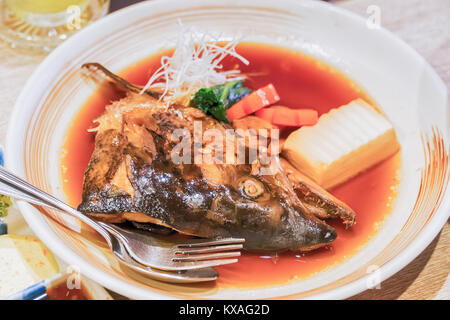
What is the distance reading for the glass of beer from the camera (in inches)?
127

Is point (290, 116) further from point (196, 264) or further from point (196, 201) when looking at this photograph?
point (196, 264)

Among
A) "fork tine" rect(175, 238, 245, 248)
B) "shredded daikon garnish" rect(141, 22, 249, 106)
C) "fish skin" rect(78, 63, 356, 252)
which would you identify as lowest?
"fork tine" rect(175, 238, 245, 248)

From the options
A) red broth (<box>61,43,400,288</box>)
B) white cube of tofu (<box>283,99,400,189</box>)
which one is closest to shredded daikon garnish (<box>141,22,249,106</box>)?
red broth (<box>61,43,400,288</box>)

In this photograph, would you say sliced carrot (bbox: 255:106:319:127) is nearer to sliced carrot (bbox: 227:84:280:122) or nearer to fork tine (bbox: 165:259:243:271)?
sliced carrot (bbox: 227:84:280:122)

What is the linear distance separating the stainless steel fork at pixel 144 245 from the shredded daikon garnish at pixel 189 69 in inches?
38.2

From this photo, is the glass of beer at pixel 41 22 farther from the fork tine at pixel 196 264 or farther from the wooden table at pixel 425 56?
the fork tine at pixel 196 264

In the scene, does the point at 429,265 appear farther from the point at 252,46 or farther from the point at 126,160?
the point at 252,46

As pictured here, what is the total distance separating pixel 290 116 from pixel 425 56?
1155 mm

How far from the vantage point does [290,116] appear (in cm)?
291

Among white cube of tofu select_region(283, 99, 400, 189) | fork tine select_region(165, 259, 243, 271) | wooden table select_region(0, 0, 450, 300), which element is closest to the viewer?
fork tine select_region(165, 259, 243, 271)

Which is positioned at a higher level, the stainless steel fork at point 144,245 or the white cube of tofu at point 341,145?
the white cube of tofu at point 341,145

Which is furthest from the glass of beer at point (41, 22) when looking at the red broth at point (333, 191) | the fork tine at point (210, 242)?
the fork tine at point (210, 242)

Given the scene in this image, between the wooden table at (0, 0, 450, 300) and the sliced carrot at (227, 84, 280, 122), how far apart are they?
1.17 m

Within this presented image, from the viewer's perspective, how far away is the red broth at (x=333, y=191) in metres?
2.22
